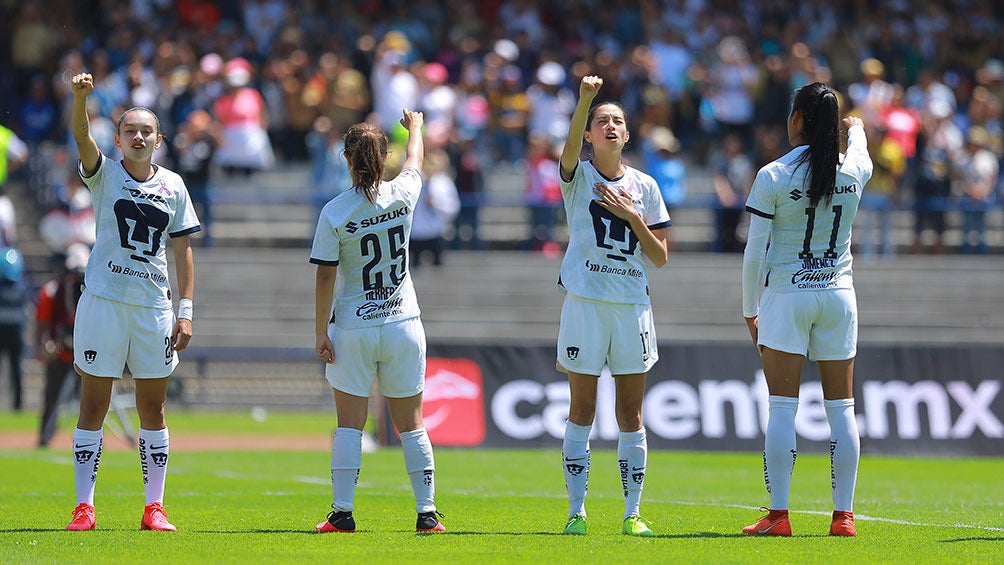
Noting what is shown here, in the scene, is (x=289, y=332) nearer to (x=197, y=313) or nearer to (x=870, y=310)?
(x=197, y=313)

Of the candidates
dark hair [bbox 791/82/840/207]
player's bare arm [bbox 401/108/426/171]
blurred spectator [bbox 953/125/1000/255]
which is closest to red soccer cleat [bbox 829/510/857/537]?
dark hair [bbox 791/82/840/207]

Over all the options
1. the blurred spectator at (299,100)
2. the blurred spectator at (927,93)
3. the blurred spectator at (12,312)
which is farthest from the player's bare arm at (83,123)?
the blurred spectator at (927,93)

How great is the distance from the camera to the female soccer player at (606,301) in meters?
8.66

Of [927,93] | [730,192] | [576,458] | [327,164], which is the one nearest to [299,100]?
[327,164]

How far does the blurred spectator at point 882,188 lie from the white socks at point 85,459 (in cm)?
1653

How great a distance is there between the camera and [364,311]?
8.67 metres

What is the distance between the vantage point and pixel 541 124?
24484 millimetres

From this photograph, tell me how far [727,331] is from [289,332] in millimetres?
6551

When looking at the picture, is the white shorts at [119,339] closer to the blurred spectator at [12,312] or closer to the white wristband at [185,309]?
the white wristband at [185,309]

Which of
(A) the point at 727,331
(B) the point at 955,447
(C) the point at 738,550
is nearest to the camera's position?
(C) the point at 738,550

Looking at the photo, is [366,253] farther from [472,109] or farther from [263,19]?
[263,19]

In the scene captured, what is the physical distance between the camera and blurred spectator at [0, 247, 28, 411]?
2036cm

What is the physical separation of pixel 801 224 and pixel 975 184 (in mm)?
16233

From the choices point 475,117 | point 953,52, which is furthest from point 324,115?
point 953,52
